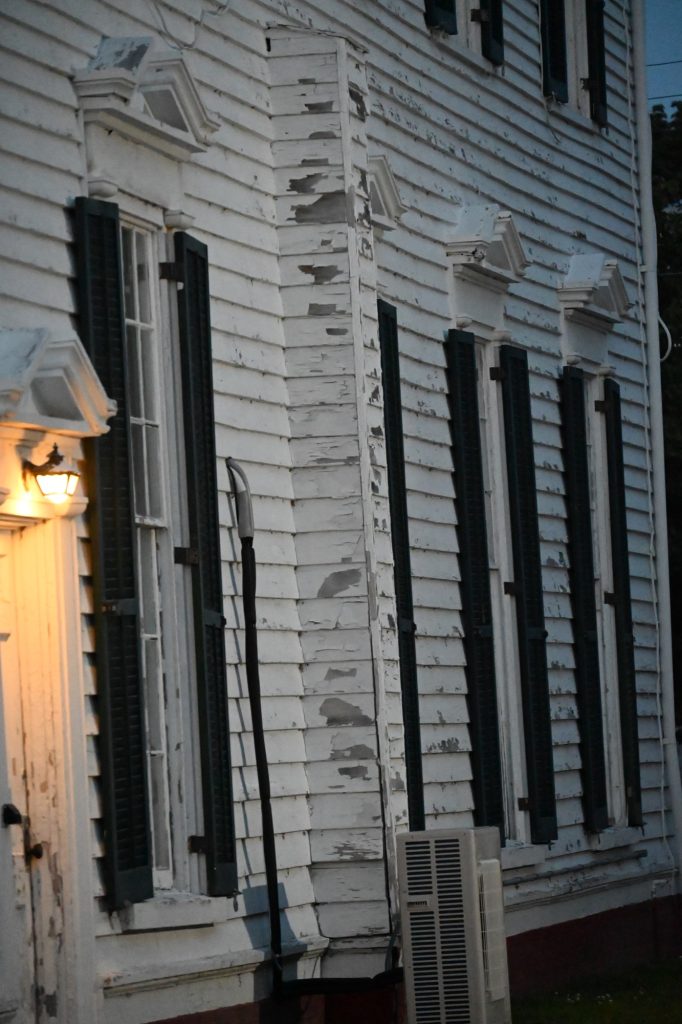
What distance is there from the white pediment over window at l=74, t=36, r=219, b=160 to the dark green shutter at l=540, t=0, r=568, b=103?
19.0 feet

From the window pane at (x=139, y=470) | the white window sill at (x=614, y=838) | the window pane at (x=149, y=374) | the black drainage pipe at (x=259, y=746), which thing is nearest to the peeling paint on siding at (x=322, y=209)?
the black drainage pipe at (x=259, y=746)

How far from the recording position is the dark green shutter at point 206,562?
27.8 feet

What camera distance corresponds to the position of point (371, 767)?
31.2 ft

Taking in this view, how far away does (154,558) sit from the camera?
8.49 meters

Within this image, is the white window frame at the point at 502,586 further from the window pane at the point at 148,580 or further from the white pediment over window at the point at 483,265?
the window pane at the point at 148,580

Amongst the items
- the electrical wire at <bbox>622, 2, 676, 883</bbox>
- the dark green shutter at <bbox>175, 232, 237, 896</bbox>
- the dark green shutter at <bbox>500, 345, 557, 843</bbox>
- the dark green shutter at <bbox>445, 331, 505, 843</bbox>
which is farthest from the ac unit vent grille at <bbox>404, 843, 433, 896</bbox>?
the electrical wire at <bbox>622, 2, 676, 883</bbox>

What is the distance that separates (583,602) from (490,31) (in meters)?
3.92

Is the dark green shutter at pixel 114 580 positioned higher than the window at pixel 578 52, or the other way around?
the window at pixel 578 52

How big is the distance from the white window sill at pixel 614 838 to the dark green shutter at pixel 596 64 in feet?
17.5

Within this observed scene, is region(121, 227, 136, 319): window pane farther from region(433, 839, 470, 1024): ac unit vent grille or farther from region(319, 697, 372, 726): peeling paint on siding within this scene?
region(433, 839, 470, 1024): ac unit vent grille

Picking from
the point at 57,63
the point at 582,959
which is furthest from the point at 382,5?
the point at 582,959

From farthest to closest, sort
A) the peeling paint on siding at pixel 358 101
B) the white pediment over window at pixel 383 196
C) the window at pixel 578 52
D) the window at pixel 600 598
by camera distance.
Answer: the window at pixel 578 52
the window at pixel 600 598
the white pediment over window at pixel 383 196
the peeling paint on siding at pixel 358 101

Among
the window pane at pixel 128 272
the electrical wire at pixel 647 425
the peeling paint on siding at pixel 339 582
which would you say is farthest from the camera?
the electrical wire at pixel 647 425

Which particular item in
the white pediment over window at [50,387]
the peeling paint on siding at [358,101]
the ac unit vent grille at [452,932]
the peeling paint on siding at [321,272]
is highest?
the peeling paint on siding at [358,101]
